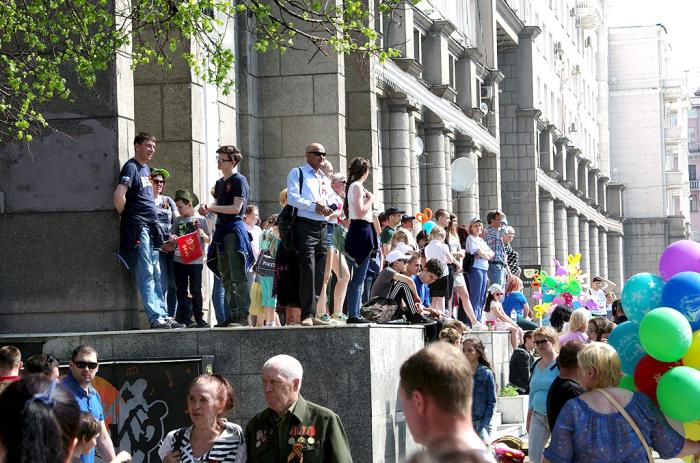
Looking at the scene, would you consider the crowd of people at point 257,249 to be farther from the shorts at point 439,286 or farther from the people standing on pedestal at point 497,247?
the people standing on pedestal at point 497,247

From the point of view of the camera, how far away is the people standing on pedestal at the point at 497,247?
22719 millimetres

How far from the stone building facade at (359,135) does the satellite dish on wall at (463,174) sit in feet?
3.03

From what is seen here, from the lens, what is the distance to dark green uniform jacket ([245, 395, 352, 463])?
823 cm

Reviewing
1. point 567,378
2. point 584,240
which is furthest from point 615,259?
point 567,378

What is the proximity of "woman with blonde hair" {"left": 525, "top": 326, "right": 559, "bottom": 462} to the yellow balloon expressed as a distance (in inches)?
89.9

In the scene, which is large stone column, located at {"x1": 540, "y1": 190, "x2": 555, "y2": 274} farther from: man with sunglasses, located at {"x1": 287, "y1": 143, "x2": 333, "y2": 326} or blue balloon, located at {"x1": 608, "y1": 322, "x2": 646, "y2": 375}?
blue balloon, located at {"x1": 608, "y1": 322, "x2": 646, "y2": 375}

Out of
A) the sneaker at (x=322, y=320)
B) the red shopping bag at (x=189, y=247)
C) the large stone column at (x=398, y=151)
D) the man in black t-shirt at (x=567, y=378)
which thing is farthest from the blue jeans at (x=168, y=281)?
the large stone column at (x=398, y=151)

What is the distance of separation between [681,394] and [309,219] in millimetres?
4918

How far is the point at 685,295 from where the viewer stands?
32.7 feet

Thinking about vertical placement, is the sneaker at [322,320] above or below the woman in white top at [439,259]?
below

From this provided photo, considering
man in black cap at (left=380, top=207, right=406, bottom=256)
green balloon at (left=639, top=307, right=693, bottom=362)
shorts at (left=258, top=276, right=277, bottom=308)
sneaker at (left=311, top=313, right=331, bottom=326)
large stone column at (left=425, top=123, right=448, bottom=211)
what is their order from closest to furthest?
1. green balloon at (left=639, top=307, right=693, bottom=362)
2. sneaker at (left=311, top=313, right=331, bottom=326)
3. shorts at (left=258, top=276, right=277, bottom=308)
4. man in black cap at (left=380, top=207, right=406, bottom=256)
5. large stone column at (left=425, top=123, right=448, bottom=211)

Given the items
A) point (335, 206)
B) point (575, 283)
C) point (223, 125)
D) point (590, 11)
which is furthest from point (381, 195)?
point (590, 11)

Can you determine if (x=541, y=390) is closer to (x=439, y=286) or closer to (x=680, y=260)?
(x=680, y=260)

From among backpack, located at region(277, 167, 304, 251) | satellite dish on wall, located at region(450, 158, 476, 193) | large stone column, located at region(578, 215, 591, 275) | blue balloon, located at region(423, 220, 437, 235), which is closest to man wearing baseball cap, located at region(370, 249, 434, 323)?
backpack, located at region(277, 167, 304, 251)
